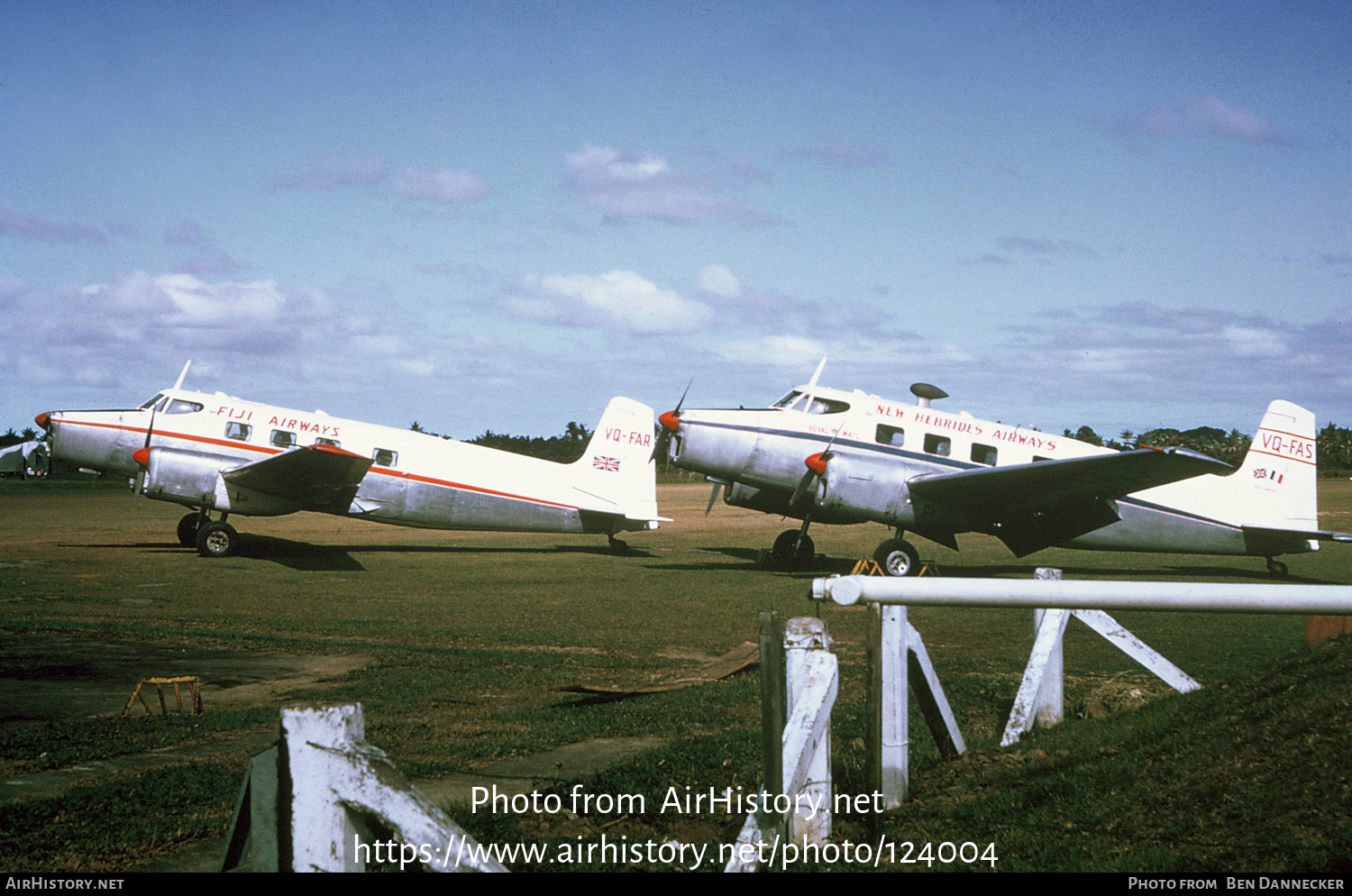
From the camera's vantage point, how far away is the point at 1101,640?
40.6ft

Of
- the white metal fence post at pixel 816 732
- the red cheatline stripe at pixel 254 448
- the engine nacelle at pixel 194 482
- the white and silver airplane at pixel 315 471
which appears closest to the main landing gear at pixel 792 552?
the white and silver airplane at pixel 315 471

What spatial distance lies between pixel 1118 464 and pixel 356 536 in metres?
22.7

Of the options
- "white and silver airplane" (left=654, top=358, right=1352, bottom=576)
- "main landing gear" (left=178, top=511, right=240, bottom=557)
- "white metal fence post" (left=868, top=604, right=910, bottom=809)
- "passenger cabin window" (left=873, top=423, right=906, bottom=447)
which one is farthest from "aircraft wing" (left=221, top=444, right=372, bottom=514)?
"white metal fence post" (left=868, top=604, right=910, bottom=809)

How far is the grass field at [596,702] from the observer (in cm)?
424

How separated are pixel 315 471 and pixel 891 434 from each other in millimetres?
12689

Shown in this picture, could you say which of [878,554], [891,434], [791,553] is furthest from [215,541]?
[891,434]

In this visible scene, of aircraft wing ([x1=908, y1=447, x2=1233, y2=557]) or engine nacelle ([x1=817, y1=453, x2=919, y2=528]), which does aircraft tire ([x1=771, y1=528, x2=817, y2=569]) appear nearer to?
engine nacelle ([x1=817, y1=453, x2=919, y2=528])

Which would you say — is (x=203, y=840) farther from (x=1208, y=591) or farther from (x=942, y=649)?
(x=942, y=649)

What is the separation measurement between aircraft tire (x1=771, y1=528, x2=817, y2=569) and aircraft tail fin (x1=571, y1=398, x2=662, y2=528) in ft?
17.0

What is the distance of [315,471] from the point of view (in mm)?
22672

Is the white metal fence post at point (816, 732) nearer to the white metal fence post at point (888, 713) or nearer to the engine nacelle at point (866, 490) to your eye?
the white metal fence post at point (888, 713)

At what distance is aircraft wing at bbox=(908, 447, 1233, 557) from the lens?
18.8m

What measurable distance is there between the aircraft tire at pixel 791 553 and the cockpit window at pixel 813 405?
2855 mm
